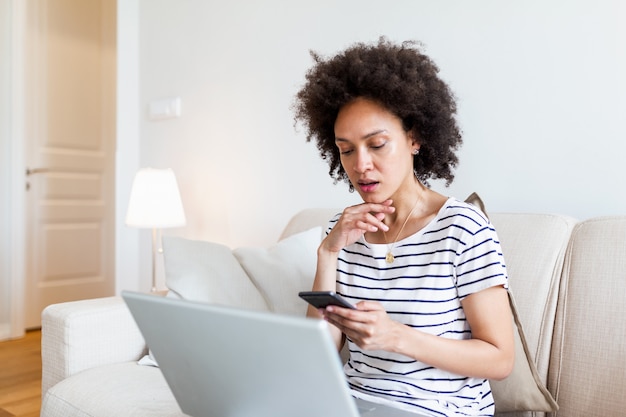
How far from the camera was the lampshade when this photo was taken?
250 centimetres

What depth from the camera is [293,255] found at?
66.0 inches

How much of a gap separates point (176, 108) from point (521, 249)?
6.26ft

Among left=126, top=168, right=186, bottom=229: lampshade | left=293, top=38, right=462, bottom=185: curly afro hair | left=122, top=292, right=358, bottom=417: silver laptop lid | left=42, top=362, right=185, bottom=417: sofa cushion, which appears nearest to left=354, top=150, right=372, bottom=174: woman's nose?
left=293, top=38, right=462, bottom=185: curly afro hair

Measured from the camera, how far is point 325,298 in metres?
0.89

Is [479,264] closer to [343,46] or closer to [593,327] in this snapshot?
[593,327]

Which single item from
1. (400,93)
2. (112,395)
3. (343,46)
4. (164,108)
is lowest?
(112,395)

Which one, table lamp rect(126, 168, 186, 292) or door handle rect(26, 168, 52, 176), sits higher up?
door handle rect(26, 168, 52, 176)

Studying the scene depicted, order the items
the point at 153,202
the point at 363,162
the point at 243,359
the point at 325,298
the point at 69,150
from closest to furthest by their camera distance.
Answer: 1. the point at 243,359
2. the point at 325,298
3. the point at 363,162
4. the point at 153,202
5. the point at 69,150

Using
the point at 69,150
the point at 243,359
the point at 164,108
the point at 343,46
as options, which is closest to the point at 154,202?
the point at 164,108

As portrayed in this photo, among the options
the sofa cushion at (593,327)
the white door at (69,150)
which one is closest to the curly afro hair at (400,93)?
the sofa cushion at (593,327)

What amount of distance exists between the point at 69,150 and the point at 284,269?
2717mm

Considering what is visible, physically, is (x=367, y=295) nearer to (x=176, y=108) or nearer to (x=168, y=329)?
(x=168, y=329)

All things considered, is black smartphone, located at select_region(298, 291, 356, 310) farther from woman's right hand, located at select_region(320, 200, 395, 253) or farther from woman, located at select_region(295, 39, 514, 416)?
woman's right hand, located at select_region(320, 200, 395, 253)

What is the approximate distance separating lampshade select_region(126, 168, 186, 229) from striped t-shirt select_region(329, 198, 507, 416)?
1488 mm
